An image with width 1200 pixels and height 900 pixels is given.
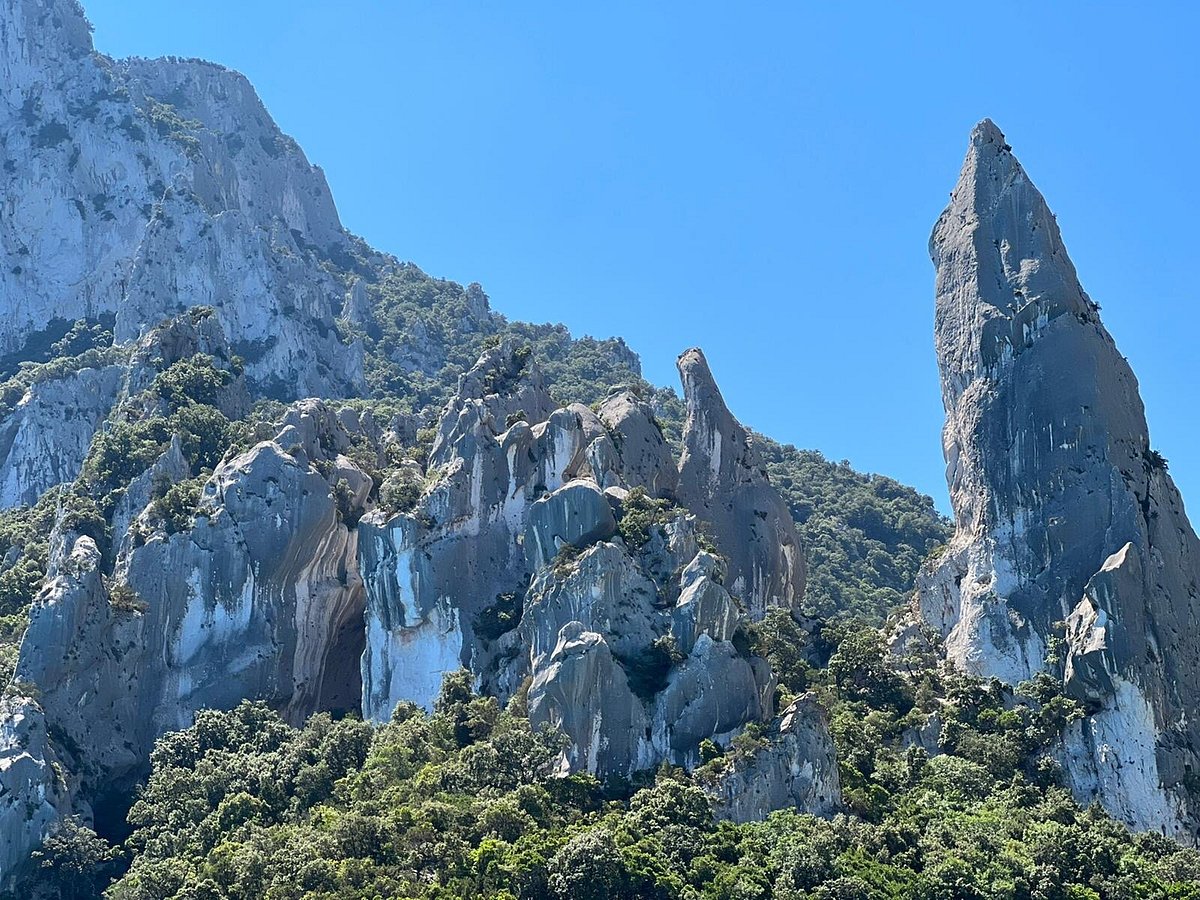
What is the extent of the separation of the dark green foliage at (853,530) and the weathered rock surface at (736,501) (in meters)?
11.9

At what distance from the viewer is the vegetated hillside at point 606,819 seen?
53250mm

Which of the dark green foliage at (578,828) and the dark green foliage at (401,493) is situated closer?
the dark green foliage at (578,828)

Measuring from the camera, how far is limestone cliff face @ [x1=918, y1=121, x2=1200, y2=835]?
6109 centimetres

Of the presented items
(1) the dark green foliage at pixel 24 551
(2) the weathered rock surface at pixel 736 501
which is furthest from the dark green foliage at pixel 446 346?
(2) the weathered rock surface at pixel 736 501

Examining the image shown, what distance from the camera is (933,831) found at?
5650cm

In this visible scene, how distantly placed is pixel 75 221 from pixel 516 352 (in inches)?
1906

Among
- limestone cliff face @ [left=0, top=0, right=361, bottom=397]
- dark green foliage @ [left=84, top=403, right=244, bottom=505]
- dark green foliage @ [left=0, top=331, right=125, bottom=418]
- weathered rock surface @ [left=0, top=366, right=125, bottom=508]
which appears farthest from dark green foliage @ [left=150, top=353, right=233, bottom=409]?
limestone cliff face @ [left=0, top=0, right=361, bottom=397]

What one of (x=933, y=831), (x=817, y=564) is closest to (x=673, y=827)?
(x=933, y=831)

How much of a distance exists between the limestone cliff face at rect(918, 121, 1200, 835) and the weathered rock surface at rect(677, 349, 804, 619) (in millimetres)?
8449

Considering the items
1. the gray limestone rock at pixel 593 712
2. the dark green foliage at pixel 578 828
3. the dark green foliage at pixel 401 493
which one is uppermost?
the dark green foliage at pixel 401 493

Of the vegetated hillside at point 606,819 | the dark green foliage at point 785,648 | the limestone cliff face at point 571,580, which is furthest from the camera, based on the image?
the dark green foliage at point 785,648

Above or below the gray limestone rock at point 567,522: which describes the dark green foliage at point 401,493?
above

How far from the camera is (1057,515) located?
2574 inches

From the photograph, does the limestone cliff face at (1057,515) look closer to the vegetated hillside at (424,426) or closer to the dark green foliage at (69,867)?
the vegetated hillside at (424,426)
